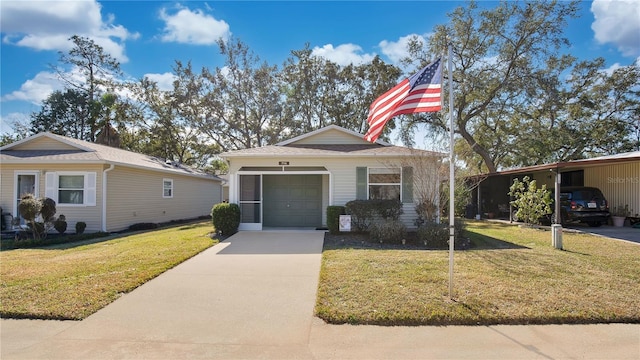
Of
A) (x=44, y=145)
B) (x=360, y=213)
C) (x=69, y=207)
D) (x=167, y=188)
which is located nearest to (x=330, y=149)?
(x=360, y=213)

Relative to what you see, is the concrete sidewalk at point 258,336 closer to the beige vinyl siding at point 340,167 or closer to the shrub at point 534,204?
the beige vinyl siding at point 340,167

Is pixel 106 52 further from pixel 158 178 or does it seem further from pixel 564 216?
pixel 564 216

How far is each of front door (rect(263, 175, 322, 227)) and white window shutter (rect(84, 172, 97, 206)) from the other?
666cm

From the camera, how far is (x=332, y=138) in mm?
14789

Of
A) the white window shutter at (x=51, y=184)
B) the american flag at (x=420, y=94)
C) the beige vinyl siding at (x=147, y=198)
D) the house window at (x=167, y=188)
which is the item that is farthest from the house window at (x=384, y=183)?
the white window shutter at (x=51, y=184)

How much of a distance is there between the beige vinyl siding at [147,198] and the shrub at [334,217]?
357 inches

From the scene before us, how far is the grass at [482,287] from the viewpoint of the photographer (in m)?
4.35

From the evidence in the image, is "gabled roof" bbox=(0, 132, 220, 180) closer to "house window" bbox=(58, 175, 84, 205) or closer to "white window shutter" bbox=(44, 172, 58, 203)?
"white window shutter" bbox=(44, 172, 58, 203)

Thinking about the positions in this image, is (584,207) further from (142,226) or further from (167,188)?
(167,188)

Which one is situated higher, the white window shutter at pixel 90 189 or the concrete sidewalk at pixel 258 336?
the white window shutter at pixel 90 189

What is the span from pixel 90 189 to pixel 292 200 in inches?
315

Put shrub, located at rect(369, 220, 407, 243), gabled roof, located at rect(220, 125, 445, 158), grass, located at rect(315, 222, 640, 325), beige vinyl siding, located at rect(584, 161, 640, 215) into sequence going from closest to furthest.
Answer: grass, located at rect(315, 222, 640, 325), shrub, located at rect(369, 220, 407, 243), gabled roof, located at rect(220, 125, 445, 158), beige vinyl siding, located at rect(584, 161, 640, 215)

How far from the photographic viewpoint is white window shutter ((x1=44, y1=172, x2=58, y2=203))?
43.0 ft

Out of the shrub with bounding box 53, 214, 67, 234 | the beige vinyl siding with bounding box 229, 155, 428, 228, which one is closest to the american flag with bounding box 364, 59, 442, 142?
the beige vinyl siding with bounding box 229, 155, 428, 228
